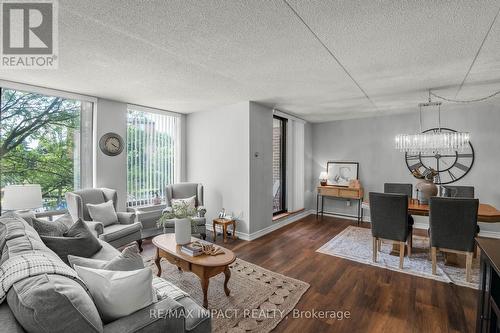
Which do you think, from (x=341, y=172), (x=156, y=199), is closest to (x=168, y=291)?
(x=156, y=199)

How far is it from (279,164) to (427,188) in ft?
9.28

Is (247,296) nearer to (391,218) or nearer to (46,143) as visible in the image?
(391,218)

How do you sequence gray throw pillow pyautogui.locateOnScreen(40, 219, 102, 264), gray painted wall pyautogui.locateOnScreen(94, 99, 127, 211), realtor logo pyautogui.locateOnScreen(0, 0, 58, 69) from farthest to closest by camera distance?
gray painted wall pyautogui.locateOnScreen(94, 99, 127, 211)
gray throw pillow pyautogui.locateOnScreen(40, 219, 102, 264)
realtor logo pyautogui.locateOnScreen(0, 0, 58, 69)

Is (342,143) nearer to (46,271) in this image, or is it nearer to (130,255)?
(130,255)

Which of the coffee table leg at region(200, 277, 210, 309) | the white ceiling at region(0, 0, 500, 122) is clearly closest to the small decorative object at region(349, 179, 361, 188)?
the white ceiling at region(0, 0, 500, 122)

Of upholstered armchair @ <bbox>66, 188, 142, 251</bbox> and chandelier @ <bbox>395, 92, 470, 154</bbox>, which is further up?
chandelier @ <bbox>395, 92, 470, 154</bbox>

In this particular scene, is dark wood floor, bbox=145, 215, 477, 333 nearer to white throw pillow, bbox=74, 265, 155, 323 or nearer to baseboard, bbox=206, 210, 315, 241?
baseboard, bbox=206, 210, 315, 241

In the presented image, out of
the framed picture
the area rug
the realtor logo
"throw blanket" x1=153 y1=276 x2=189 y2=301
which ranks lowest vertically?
the area rug

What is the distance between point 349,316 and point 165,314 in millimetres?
1725

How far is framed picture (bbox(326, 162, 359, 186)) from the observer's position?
575 centimetres

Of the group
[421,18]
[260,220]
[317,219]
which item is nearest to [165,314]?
[421,18]

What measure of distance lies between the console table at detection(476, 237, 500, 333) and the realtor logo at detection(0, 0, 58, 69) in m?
3.25

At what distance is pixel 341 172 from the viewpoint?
19.4ft

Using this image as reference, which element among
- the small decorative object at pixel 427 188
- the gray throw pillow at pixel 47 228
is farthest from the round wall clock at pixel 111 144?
the small decorative object at pixel 427 188
